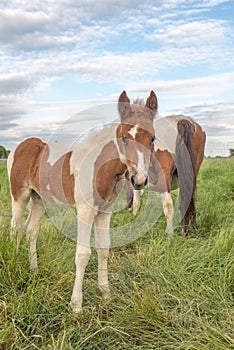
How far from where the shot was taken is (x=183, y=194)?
16.2 ft

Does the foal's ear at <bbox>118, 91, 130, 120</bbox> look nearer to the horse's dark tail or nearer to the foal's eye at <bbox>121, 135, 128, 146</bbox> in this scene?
the foal's eye at <bbox>121, 135, 128, 146</bbox>

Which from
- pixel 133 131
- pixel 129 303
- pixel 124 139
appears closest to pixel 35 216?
pixel 129 303

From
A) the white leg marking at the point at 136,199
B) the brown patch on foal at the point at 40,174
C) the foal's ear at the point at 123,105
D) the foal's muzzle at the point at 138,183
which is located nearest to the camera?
the foal's muzzle at the point at 138,183

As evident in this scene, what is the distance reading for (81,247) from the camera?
3215 millimetres

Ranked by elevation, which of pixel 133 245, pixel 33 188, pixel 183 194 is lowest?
pixel 133 245

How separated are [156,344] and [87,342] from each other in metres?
0.45

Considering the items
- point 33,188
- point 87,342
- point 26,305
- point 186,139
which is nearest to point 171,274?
point 87,342

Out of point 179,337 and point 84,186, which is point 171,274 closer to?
point 179,337

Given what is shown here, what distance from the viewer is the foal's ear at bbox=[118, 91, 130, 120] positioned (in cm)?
287

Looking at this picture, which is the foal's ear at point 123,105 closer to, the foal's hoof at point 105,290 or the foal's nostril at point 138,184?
the foal's nostril at point 138,184

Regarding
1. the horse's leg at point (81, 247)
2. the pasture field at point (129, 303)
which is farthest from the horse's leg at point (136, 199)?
the horse's leg at point (81, 247)

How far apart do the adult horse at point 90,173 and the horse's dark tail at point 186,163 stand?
5.96 ft

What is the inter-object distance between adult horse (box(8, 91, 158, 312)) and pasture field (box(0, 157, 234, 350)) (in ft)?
0.49

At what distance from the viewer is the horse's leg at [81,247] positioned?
312 centimetres
